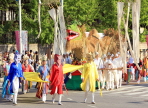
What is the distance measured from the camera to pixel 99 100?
14523mm

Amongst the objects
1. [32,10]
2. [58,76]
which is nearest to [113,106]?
[58,76]

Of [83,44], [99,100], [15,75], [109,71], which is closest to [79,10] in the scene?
[109,71]

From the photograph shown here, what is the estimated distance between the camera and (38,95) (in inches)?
573

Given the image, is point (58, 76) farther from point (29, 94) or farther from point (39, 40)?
point (39, 40)

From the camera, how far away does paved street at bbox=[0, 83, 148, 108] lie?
13148mm

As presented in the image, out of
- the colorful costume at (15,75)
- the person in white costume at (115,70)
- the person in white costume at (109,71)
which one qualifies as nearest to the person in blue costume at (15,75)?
the colorful costume at (15,75)

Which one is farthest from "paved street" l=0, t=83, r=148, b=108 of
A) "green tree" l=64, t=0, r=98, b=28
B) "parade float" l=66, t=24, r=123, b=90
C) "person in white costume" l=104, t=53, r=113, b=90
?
"green tree" l=64, t=0, r=98, b=28

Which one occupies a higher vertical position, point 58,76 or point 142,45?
point 142,45

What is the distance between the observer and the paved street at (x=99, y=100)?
13148 millimetres

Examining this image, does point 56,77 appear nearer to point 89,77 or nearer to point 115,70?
point 89,77

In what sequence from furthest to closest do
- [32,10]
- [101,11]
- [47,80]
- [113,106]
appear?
1. [101,11]
2. [32,10]
3. [47,80]
4. [113,106]

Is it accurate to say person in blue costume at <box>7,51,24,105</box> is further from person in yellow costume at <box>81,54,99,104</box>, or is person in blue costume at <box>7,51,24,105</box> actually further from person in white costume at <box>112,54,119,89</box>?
person in white costume at <box>112,54,119,89</box>

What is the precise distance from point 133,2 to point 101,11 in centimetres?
2127

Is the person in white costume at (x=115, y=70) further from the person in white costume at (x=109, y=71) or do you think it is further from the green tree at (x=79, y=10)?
the green tree at (x=79, y=10)
